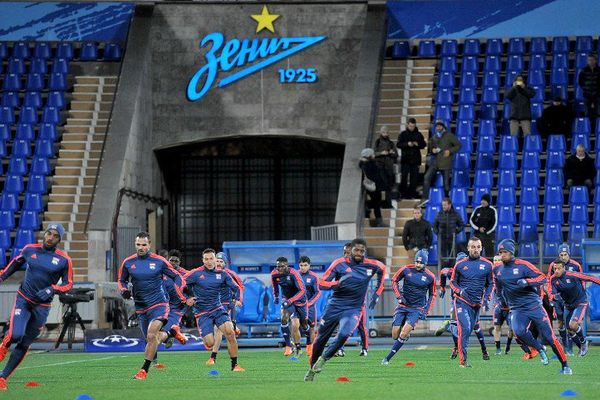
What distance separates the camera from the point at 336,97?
40375 mm

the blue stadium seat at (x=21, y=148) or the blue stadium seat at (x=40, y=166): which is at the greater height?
the blue stadium seat at (x=21, y=148)

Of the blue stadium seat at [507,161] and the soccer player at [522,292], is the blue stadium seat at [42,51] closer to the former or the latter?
the blue stadium seat at [507,161]

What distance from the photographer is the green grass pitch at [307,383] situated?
1612 cm

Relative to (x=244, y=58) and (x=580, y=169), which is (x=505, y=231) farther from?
(x=244, y=58)

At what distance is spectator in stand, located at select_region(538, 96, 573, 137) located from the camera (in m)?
36.9

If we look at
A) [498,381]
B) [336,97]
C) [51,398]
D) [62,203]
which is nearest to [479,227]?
[336,97]

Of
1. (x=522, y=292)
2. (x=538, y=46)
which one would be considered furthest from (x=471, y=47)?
(x=522, y=292)

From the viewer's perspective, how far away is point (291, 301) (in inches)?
1094

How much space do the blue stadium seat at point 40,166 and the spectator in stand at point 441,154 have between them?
35.0 feet

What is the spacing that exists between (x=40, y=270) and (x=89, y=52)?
23924 millimetres

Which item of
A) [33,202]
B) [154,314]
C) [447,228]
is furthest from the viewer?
[33,202]

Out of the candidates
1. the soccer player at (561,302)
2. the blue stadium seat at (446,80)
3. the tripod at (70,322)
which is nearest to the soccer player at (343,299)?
the soccer player at (561,302)

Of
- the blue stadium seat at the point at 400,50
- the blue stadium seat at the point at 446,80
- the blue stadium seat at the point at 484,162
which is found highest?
the blue stadium seat at the point at 400,50

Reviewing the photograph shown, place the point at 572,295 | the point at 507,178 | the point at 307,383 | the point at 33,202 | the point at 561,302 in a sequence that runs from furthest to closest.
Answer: the point at 33,202 → the point at 507,178 → the point at 561,302 → the point at 572,295 → the point at 307,383
